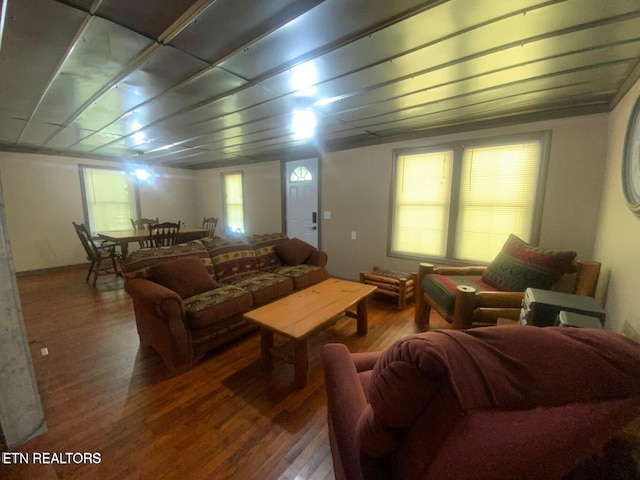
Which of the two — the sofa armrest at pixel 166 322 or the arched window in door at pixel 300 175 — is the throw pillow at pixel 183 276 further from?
the arched window in door at pixel 300 175

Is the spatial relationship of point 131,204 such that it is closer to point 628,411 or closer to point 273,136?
point 273,136

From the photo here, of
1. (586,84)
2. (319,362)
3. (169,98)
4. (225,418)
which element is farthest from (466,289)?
(169,98)

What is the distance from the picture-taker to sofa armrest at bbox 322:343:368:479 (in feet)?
2.76

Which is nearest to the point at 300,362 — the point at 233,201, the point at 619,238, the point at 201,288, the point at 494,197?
the point at 201,288

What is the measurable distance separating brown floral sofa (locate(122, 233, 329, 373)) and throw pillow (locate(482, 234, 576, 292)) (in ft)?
6.37

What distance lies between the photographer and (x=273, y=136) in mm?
3695

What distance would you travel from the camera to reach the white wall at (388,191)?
2496 millimetres

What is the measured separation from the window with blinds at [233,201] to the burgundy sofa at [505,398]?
5480 millimetres

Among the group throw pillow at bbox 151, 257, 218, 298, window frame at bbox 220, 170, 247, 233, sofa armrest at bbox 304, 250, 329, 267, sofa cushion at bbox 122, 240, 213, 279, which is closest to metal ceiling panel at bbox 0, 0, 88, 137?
sofa cushion at bbox 122, 240, 213, 279

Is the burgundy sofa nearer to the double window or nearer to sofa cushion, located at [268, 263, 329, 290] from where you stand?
sofa cushion, located at [268, 263, 329, 290]

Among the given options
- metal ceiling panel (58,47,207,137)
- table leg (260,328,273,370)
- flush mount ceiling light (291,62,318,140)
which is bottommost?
table leg (260,328,273,370)

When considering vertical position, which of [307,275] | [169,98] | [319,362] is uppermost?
[169,98]

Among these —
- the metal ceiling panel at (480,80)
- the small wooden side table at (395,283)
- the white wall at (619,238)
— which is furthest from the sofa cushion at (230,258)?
the white wall at (619,238)

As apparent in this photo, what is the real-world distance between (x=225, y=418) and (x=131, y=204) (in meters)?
5.59
